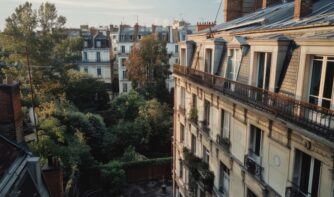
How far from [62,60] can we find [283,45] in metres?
31.8

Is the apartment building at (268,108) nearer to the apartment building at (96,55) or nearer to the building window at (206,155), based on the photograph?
the building window at (206,155)

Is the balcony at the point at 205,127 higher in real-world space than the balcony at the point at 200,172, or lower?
higher

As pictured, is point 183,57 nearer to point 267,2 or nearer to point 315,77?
point 267,2

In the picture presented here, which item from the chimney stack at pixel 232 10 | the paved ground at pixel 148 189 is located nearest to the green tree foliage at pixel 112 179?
the paved ground at pixel 148 189

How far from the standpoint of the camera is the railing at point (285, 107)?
636 centimetres

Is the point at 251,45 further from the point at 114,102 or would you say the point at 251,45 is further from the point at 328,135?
the point at 114,102

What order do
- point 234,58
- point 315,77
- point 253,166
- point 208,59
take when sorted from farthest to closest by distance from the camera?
point 208,59
point 234,58
point 253,166
point 315,77

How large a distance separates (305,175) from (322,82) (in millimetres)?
2689

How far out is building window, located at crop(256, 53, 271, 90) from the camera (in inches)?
358

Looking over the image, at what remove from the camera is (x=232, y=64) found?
11953mm

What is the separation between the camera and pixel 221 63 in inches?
511

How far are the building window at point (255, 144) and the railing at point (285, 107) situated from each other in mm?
1321

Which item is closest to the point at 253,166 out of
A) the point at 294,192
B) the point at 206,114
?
the point at 294,192

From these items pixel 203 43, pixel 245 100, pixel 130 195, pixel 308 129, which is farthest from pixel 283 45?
pixel 130 195
